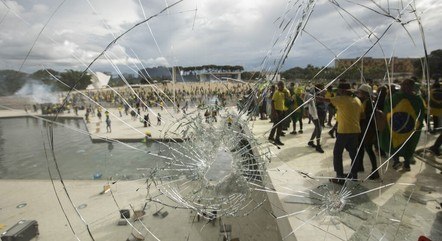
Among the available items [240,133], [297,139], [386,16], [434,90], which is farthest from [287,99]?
[386,16]

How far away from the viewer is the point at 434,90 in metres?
5.18

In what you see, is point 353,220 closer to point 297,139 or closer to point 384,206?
point 384,206

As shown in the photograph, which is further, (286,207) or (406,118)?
(406,118)

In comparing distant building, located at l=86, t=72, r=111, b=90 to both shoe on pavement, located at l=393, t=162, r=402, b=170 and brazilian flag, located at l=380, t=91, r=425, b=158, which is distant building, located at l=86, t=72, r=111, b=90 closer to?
brazilian flag, located at l=380, t=91, r=425, b=158

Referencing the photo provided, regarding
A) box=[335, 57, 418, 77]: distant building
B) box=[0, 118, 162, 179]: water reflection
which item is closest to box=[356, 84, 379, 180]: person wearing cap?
box=[335, 57, 418, 77]: distant building

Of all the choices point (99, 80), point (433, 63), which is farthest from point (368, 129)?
point (99, 80)

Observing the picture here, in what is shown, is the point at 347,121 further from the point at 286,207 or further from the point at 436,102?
the point at 436,102

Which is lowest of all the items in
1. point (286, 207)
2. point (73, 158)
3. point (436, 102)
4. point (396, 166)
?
point (73, 158)

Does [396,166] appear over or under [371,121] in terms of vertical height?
under

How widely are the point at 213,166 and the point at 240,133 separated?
1.80ft

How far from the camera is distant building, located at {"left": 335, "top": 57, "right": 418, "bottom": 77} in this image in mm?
2896

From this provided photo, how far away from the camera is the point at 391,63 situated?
2887 mm

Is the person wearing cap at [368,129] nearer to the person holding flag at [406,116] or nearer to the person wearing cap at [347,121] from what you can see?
Answer: the person holding flag at [406,116]

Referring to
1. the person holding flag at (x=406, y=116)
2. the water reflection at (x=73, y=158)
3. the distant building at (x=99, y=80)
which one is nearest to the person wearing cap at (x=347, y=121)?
the person holding flag at (x=406, y=116)
